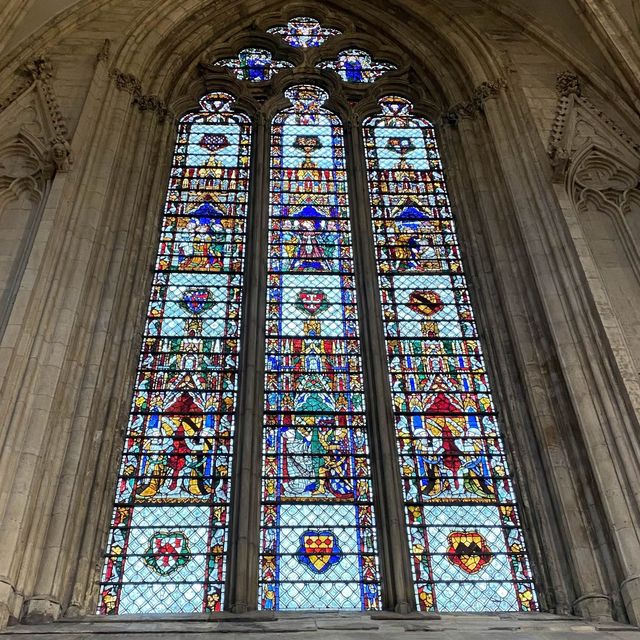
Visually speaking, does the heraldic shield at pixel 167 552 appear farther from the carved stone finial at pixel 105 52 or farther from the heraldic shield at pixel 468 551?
the carved stone finial at pixel 105 52

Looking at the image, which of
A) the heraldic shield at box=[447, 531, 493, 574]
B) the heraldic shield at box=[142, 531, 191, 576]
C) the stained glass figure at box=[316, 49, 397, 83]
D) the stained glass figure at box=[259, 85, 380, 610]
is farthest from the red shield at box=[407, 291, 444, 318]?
the stained glass figure at box=[316, 49, 397, 83]

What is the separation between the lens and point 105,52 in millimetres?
13297

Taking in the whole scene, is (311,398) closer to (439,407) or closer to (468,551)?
(439,407)

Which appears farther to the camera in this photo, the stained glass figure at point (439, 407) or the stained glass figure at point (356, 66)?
the stained glass figure at point (356, 66)

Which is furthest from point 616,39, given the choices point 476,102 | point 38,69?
point 38,69

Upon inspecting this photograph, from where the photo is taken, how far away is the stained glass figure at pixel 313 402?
29.1 feet

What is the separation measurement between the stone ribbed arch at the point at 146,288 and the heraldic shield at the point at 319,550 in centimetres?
113

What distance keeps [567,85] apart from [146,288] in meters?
6.27

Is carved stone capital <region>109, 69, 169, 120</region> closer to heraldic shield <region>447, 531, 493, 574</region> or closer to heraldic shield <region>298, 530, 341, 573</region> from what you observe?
heraldic shield <region>298, 530, 341, 573</region>

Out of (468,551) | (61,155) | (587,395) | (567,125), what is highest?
(567,125)

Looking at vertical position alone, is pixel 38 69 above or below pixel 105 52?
below

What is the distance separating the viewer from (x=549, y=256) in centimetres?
1071

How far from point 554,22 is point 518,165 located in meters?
3.48

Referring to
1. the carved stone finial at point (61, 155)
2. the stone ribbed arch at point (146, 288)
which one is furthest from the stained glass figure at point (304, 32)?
the carved stone finial at point (61, 155)
